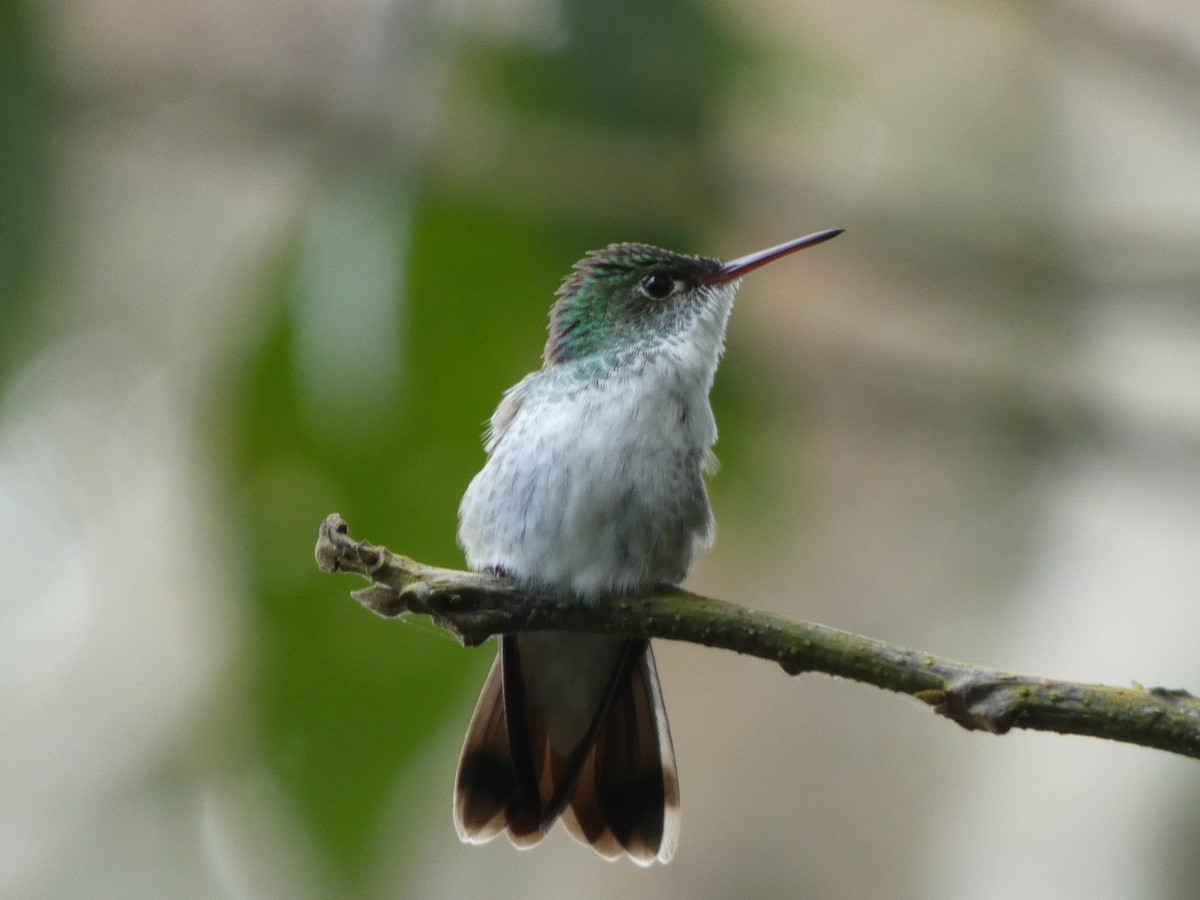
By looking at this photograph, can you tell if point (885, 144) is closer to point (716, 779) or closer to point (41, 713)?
point (716, 779)

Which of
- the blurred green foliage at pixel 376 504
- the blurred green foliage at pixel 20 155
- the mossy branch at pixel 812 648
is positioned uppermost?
the blurred green foliage at pixel 20 155

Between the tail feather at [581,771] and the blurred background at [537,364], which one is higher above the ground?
the blurred background at [537,364]

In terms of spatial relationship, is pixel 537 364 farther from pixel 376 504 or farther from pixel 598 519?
pixel 376 504

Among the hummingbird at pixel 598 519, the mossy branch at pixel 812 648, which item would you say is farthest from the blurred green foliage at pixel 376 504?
the mossy branch at pixel 812 648

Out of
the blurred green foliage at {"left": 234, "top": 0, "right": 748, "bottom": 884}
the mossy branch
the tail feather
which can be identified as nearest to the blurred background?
the blurred green foliage at {"left": 234, "top": 0, "right": 748, "bottom": 884}

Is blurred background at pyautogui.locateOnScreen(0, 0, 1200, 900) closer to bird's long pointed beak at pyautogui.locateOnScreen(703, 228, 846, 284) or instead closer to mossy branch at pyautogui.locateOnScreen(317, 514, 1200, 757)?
bird's long pointed beak at pyautogui.locateOnScreen(703, 228, 846, 284)

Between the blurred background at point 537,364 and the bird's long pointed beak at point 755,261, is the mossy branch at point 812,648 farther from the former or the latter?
the bird's long pointed beak at point 755,261

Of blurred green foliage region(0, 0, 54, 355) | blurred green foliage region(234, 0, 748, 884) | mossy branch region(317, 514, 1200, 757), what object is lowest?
mossy branch region(317, 514, 1200, 757)
